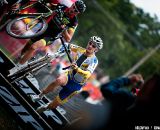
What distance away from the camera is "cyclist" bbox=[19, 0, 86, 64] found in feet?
28.6

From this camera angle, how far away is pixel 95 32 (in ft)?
123

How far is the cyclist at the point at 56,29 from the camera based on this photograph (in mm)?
8711

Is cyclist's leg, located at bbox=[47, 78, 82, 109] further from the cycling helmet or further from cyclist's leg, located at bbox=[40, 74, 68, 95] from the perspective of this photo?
the cycling helmet

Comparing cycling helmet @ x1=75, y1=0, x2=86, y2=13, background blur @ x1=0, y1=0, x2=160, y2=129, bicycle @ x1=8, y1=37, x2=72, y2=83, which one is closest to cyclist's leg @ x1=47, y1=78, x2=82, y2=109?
bicycle @ x1=8, y1=37, x2=72, y2=83

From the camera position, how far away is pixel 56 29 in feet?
29.7

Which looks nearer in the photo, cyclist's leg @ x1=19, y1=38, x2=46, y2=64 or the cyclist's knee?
the cyclist's knee

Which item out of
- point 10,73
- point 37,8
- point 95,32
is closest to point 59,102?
point 10,73

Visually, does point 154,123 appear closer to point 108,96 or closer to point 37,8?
point 108,96

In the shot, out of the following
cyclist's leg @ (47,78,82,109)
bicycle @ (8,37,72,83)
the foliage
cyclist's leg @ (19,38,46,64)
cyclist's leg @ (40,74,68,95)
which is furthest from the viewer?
the foliage

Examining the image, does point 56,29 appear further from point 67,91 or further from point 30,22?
point 67,91

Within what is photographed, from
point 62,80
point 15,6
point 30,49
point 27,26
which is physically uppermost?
point 15,6

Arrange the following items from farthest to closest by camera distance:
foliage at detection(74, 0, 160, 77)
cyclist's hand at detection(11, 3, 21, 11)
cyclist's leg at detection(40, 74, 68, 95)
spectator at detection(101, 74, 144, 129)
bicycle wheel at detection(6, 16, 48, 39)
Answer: foliage at detection(74, 0, 160, 77)
cyclist's hand at detection(11, 3, 21, 11)
bicycle wheel at detection(6, 16, 48, 39)
cyclist's leg at detection(40, 74, 68, 95)
spectator at detection(101, 74, 144, 129)

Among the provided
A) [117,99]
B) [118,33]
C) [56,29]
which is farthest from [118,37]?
[117,99]

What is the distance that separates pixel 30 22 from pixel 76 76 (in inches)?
73.1
